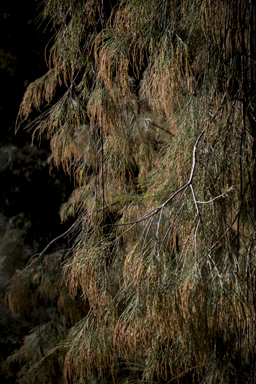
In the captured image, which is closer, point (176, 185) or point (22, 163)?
point (176, 185)

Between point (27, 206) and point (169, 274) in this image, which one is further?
point (27, 206)

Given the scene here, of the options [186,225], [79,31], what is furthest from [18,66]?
[186,225]

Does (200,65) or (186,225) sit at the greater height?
(200,65)

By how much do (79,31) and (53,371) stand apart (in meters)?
1.51

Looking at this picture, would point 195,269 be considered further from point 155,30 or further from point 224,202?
point 155,30

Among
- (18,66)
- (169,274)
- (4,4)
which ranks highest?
(4,4)

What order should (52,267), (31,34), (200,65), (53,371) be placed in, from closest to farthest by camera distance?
(200,65), (53,371), (52,267), (31,34)

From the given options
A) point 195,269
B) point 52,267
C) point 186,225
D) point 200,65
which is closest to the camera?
point 195,269

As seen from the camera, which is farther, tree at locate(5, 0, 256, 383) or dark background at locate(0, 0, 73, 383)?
dark background at locate(0, 0, 73, 383)

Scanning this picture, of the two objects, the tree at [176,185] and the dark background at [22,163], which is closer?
the tree at [176,185]

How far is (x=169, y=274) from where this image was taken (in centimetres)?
79

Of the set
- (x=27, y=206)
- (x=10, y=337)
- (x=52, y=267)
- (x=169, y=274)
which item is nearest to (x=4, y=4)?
(x=27, y=206)

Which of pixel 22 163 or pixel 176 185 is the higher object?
pixel 22 163

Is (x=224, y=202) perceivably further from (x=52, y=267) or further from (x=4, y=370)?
(x=4, y=370)
